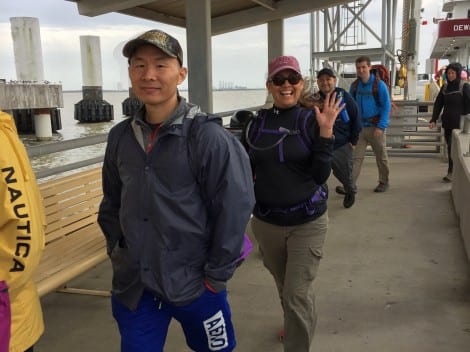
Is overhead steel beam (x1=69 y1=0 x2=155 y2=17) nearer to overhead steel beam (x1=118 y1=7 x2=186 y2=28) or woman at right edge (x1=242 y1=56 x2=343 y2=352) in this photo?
overhead steel beam (x1=118 y1=7 x2=186 y2=28)

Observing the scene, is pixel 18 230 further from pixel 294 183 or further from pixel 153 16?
pixel 153 16

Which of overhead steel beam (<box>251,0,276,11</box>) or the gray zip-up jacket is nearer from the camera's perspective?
the gray zip-up jacket

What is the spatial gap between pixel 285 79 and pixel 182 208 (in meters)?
1.16

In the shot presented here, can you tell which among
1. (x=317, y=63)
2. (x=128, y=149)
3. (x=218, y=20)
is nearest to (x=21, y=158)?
(x=128, y=149)

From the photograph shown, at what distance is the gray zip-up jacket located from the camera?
1833 mm

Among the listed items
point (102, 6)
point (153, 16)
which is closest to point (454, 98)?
point (153, 16)

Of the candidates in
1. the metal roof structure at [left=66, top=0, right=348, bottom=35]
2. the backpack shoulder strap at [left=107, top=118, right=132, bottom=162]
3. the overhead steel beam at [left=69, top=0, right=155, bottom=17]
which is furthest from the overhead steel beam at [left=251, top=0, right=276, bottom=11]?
the backpack shoulder strap at [left=107, top=118, right=132, bottom=162]

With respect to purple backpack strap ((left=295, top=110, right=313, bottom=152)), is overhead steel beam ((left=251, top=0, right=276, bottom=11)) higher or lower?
higher

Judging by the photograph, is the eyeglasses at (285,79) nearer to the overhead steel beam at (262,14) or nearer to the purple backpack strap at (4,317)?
the purple backpack strap at (4,317)

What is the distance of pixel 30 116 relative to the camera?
138 feet

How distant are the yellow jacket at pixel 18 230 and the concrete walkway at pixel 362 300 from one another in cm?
149

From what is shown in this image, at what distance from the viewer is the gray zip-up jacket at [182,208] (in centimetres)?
183

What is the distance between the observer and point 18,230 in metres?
1.62

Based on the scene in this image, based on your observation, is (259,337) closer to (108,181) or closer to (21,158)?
(108,181)
